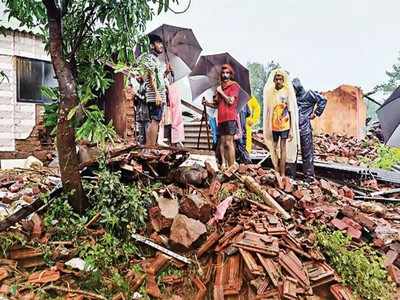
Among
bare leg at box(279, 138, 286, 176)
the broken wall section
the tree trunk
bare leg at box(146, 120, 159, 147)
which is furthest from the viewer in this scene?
the broken wall section

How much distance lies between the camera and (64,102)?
373 cm

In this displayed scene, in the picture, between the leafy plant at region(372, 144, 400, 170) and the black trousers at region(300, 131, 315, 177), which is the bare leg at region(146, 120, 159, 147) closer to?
the black trousers at region(300, 131, 315, 177)

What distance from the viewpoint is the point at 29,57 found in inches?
353

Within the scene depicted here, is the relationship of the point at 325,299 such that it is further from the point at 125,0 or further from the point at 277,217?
the point at 125,0

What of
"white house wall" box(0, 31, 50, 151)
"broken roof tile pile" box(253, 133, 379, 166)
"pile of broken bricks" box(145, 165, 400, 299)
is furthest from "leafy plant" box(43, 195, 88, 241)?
"broken roof tile pile" box(253, 133, 379, 166)

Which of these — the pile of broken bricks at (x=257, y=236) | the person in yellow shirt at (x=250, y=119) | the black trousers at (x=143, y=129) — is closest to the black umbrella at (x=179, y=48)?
the black trousers at (x=143, y=129)

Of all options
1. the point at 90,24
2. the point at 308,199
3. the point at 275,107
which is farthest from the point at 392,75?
the point at 90,24

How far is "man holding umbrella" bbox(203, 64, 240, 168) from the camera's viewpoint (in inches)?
241

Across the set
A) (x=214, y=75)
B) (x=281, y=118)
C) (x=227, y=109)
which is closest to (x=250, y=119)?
(x=281, y=118)

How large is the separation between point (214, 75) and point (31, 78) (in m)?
4.71

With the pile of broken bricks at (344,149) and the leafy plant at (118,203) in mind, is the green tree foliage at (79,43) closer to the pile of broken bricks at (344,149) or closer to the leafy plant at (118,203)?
the leafy plant at (118,203)

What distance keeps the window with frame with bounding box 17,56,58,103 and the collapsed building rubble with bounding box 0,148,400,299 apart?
4408 mm

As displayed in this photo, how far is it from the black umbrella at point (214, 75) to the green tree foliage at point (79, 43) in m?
2.74

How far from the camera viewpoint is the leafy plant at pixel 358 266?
3.72m
